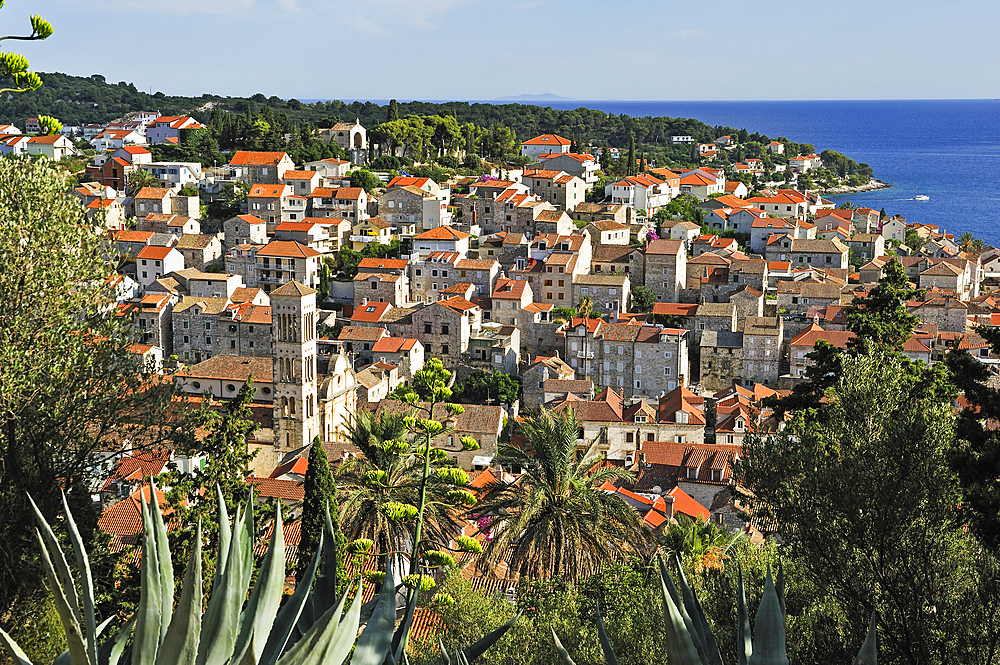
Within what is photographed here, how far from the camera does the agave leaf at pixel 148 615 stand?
424 centimetres

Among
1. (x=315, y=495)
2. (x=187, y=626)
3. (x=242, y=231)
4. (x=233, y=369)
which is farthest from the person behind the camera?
(x=242, y=231)

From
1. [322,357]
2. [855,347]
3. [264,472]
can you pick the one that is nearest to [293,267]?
[322,357]

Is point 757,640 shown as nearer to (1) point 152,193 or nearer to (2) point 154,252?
(2) point 154,252

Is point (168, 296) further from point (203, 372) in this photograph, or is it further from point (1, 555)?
point (1, 555)

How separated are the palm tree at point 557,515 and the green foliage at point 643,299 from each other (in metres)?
36.1

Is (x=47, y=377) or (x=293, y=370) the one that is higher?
(x=47, y=377)

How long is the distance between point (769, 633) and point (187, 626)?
8.52 ft

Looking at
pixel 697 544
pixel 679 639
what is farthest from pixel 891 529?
pixel 697 544

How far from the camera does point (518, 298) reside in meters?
44.7

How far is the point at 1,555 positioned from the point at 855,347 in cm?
1136

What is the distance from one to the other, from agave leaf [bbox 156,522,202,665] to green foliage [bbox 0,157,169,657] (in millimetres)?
4738

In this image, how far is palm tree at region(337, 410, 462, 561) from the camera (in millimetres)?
11492

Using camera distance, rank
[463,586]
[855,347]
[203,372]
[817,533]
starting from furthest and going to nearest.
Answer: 1. [203,372]
2. [855,347]
3. [463,586]
4. [817,533]

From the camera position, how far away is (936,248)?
60.8 meters
